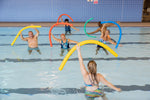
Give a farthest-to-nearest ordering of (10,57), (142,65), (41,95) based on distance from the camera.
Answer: (10,57) < (142,65) < (41,95)

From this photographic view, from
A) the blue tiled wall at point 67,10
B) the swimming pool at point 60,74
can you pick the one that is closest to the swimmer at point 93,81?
the swimming pool at point 60,74

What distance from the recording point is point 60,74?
4.44 m

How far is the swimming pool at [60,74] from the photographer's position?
3400 mm

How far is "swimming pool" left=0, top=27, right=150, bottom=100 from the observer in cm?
340

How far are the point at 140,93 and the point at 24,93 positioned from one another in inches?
94.7

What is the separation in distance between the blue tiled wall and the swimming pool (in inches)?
362

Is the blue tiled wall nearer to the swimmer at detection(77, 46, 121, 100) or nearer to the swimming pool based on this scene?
the swimming pool

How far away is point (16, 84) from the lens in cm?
384

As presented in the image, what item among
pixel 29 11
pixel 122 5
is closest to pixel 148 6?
pixel 122 5

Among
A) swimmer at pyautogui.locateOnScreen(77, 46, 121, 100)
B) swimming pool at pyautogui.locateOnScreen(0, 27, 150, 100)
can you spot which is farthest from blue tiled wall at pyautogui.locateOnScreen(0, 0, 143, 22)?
swimmer at pyautogui.locateOnScreen(77, 46, 121, 100)

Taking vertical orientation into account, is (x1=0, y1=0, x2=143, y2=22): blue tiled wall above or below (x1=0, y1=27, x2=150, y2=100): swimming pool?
above

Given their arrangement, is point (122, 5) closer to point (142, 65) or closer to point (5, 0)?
point (5, 0)

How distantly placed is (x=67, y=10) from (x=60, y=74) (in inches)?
472

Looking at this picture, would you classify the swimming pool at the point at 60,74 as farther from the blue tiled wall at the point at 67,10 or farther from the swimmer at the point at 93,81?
the blue tiled wall at the point at 67,10
